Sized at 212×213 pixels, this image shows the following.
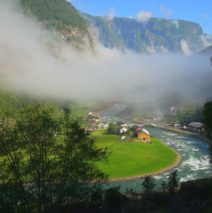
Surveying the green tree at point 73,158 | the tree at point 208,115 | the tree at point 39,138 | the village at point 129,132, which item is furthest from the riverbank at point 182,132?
the tree at point 39,138

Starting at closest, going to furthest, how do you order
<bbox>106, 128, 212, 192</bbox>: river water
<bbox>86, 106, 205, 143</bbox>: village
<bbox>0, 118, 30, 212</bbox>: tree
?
1. <bbox>0, 118, 30, 212</bbox>: tree
2. <bbox>106, 128, 212, 192</bbox>: river water
3. <bbox>86, 106, 205, 143</bbox>: village

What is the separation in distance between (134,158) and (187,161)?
14.1 meters

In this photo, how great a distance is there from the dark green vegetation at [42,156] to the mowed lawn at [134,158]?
47775 mm

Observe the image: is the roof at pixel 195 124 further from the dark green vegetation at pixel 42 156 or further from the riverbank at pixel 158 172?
the dark green vegetation at pixel 42 156

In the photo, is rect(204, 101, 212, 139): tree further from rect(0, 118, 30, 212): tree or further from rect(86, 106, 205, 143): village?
rect(86, 106, 205, 143): village

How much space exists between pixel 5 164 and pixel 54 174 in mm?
4196

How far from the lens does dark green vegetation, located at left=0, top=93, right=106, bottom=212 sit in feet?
110

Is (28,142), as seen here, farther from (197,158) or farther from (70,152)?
(197,158)

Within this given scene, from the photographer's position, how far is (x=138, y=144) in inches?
5007

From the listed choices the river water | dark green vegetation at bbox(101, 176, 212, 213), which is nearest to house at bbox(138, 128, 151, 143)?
the river water

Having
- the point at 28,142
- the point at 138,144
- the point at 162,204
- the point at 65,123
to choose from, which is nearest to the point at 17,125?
the point at 28,142

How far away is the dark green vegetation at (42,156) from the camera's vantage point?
33.6 m

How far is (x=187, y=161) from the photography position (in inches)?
4225

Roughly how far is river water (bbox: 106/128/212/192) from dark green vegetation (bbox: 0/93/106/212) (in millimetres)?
36793
